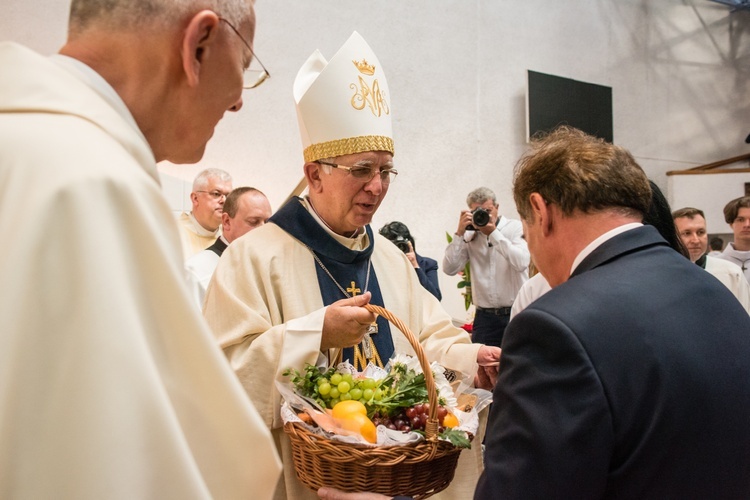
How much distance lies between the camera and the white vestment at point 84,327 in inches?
25.5

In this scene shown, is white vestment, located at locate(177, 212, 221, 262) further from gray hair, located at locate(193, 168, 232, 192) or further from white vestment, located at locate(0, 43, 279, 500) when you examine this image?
white vestment, located at locate(0, 43, 279, 500)

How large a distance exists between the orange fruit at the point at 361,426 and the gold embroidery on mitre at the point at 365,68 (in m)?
1.41

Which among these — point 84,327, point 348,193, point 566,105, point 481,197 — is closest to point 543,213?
point 348,193

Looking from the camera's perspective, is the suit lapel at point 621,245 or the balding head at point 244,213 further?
the balding head at point 244,213

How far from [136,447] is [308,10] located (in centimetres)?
640

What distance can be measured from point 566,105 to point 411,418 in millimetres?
7397

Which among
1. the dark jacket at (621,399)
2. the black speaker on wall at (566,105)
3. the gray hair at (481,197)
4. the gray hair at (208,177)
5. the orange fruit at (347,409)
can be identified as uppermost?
the black speaker on wall at (566,105)

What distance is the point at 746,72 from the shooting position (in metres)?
10.3

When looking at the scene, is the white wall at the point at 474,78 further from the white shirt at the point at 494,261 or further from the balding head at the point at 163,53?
the balding head at the point at 163,53

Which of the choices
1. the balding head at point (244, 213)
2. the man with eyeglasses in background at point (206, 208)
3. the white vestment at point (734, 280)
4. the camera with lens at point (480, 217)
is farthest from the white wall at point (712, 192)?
the balding head at point (244, 213)

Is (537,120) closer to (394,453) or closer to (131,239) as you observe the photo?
(394,453)

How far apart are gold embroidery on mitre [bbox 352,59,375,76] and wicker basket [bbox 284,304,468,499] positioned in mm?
1304

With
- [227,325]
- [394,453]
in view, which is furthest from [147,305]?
[227,325]

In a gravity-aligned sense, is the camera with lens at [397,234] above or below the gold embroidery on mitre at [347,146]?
below
